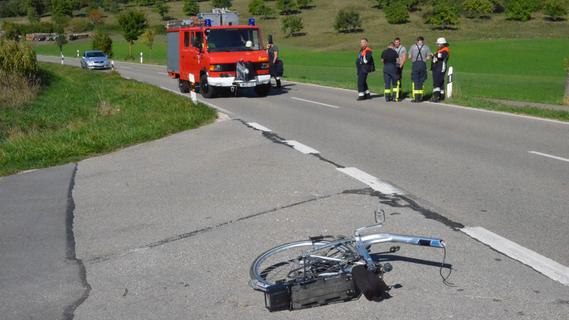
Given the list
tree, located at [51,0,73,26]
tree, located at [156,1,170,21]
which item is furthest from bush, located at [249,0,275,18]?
tree, located at [51,0,73,26]

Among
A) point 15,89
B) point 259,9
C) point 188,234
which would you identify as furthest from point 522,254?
point 259,9

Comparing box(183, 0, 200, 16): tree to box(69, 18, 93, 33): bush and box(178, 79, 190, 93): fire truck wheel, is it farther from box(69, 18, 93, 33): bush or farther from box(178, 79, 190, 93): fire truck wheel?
box(178, 79, 190, 93): fire truck wheel

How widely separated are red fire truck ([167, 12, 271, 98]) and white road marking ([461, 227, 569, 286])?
16261 millimetres

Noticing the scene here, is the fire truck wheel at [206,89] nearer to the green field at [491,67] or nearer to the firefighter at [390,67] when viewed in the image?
the firefighter at [390,67]

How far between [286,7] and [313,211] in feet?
418

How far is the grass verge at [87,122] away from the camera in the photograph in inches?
448

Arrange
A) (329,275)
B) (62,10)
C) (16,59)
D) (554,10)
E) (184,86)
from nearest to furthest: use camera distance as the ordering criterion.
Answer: (329,275) < (184,86) < (16,59) < (554,10) < (62,10)

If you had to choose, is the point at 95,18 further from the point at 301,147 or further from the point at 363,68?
the point at 301,147

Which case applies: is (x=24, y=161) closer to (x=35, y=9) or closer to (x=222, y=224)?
(x=222, y=224)

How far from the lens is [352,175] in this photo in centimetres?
864

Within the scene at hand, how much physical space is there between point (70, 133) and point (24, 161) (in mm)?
2566

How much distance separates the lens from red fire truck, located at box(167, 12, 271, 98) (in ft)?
71.2

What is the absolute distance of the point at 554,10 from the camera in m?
102

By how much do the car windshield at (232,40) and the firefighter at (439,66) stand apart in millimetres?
6146
